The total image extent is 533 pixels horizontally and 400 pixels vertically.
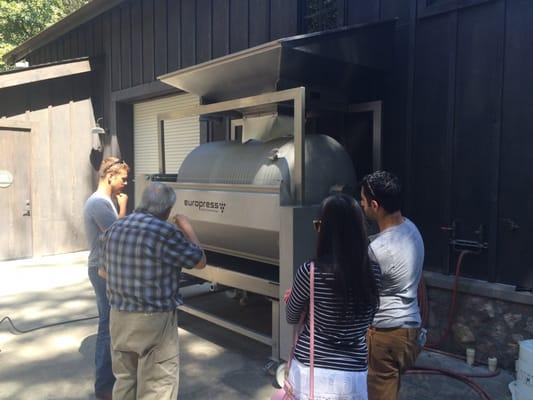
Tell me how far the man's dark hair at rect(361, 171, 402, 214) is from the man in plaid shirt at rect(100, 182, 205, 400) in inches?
37.6

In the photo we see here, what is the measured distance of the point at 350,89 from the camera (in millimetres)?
4191

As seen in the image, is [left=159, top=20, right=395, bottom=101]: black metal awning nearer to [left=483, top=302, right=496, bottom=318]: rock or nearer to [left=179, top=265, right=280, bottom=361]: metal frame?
[left=179, top=265, right=280, bottom=361]: metal frame

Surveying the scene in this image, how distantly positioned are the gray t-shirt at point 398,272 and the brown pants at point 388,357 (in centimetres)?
5

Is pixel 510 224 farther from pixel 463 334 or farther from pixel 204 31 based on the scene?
pixel 204 31

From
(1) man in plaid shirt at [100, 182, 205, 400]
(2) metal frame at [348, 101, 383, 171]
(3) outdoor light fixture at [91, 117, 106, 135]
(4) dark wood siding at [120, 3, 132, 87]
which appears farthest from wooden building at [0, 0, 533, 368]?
(3) outdoor light fixture at [91, 117, 106, 135]

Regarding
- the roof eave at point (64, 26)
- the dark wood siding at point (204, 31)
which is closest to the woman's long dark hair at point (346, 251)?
the dark wood siding at point (204, 31)

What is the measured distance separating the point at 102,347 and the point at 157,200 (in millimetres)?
1313

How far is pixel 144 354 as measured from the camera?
252 cm

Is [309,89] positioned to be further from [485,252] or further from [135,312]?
[135,312]

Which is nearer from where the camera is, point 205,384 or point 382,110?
point 205,384

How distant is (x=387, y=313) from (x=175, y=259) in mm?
1084

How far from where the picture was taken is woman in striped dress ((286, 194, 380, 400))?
180cm

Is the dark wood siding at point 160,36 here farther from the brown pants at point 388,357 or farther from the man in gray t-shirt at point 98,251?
the brown pants at point 388,357

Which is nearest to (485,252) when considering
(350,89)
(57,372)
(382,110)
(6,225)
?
(382,110)
